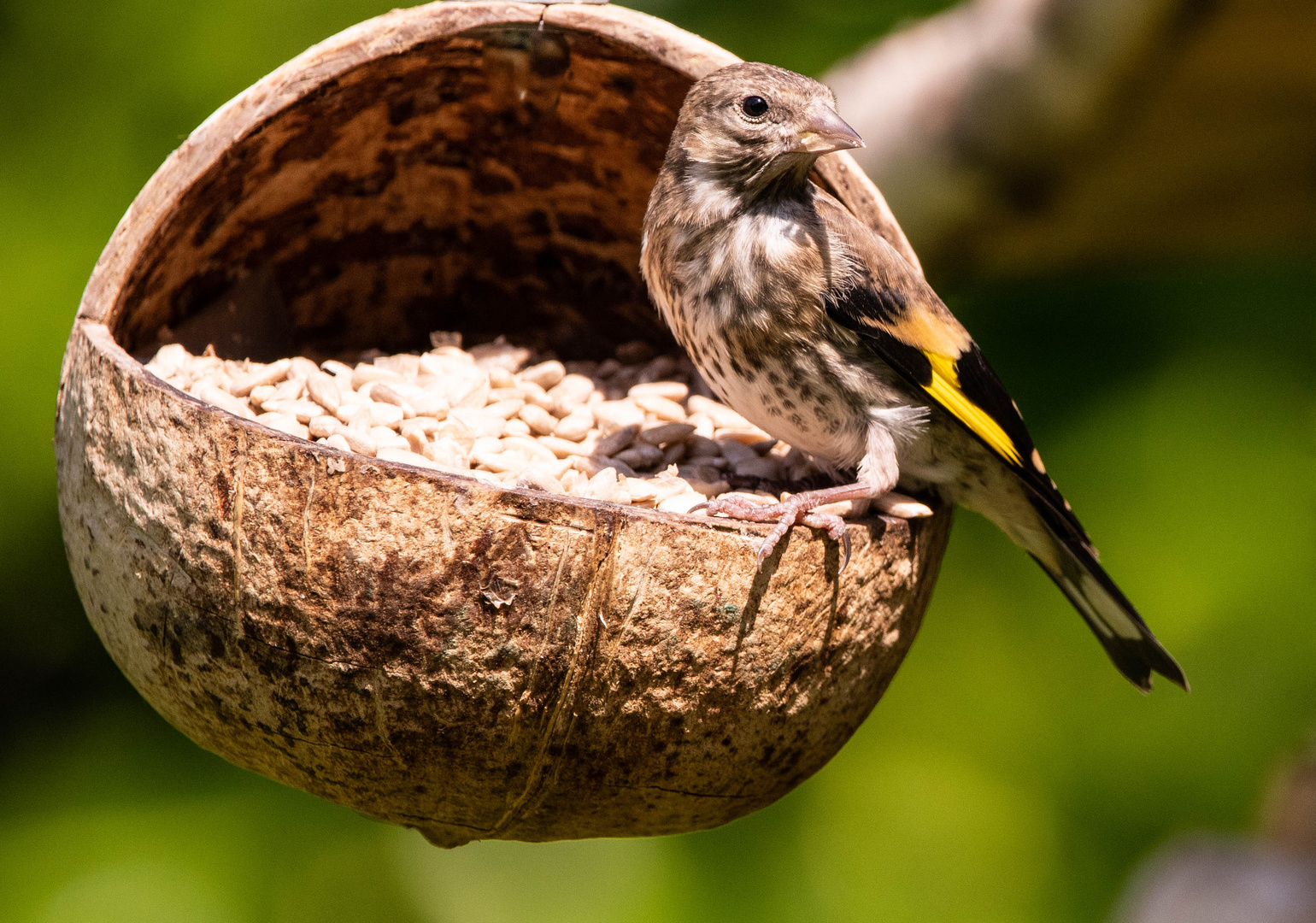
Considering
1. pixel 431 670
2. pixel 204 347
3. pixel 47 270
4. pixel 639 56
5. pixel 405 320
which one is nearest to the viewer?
pixel 431 670

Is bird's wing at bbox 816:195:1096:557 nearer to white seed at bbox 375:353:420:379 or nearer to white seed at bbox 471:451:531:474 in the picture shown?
white seed at bbox 471:451:531:474

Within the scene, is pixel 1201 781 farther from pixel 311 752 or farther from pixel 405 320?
pixel 311 752

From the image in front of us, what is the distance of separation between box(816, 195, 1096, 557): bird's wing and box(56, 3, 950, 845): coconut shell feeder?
Answer: 0.13 metres

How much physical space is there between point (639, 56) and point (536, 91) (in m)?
0.37

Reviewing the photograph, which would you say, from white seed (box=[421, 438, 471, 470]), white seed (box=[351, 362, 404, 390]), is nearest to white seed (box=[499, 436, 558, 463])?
white seed (box=[421, 438, 471, 470])

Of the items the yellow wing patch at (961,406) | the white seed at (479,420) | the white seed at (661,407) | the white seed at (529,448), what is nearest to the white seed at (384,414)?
the white seed at (479,420)

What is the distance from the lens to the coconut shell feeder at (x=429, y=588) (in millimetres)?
1854

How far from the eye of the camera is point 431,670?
189cm

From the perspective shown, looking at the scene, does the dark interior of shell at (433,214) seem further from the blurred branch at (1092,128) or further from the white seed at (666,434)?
the blurred branch at (1092,128)

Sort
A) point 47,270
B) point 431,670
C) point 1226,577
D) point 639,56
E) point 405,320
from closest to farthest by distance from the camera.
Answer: point 431,670 < point 639,56 < point 405,320 < point 47,270 < point 1226,577

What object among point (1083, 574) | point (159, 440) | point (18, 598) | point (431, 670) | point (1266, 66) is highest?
point (1266, 66)

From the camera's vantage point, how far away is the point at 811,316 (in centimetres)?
247

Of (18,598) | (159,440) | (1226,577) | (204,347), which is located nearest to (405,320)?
(204,347)

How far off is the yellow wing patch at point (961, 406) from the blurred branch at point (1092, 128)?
1.20m
